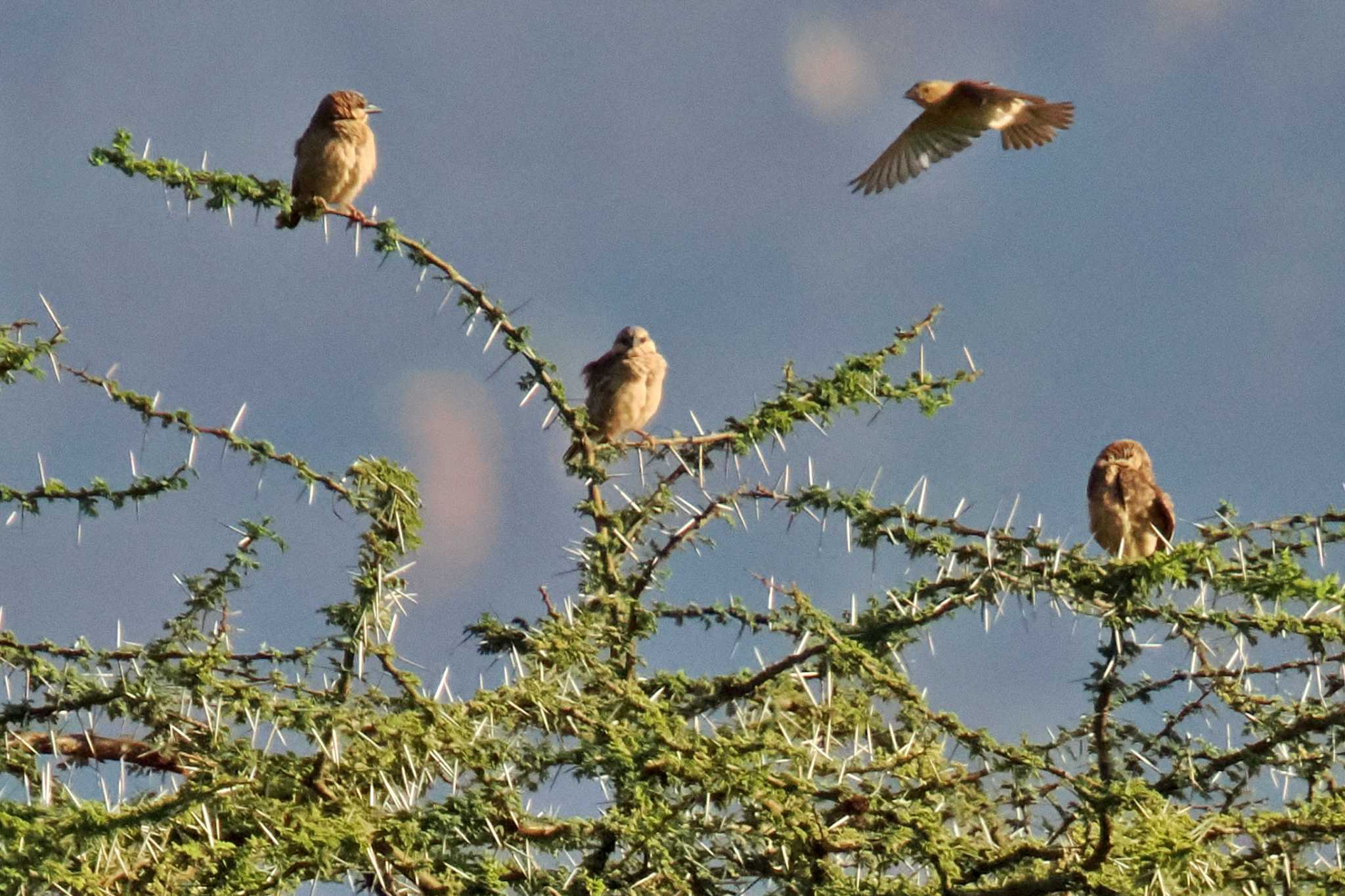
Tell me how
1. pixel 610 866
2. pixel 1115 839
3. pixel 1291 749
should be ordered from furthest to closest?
pixel 610 866 < pixel 1291 749 < pixel 1115 839

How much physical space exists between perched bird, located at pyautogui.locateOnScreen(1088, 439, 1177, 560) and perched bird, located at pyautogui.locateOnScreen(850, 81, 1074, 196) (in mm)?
3932

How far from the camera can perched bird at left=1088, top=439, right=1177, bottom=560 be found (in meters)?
7.25

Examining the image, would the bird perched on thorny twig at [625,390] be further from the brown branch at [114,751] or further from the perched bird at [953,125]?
the brown branch at [114,751]

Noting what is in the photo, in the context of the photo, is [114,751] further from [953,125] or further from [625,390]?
[953,125]

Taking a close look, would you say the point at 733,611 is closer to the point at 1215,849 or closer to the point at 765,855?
the point at 765,855

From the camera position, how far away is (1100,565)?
13.0 feet

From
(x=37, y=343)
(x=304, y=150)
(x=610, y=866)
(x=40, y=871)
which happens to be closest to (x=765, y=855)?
(x=610, y=866)

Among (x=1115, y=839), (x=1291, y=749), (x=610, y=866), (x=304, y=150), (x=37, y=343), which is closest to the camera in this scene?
(x=1115, y=839)

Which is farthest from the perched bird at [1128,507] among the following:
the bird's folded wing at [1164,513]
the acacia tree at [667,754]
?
the acacia tree at [667,754]

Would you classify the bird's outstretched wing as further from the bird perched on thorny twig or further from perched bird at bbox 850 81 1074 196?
the bird perched on thorny twig

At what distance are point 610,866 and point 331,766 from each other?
0.89m

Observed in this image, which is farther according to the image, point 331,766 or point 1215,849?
point 331,766

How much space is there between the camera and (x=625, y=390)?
339 inches

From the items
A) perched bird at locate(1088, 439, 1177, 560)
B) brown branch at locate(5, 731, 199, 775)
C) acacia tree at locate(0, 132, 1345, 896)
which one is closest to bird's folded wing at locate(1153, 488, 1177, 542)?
perched bird at locate(1088, 439, 1177, 560)
